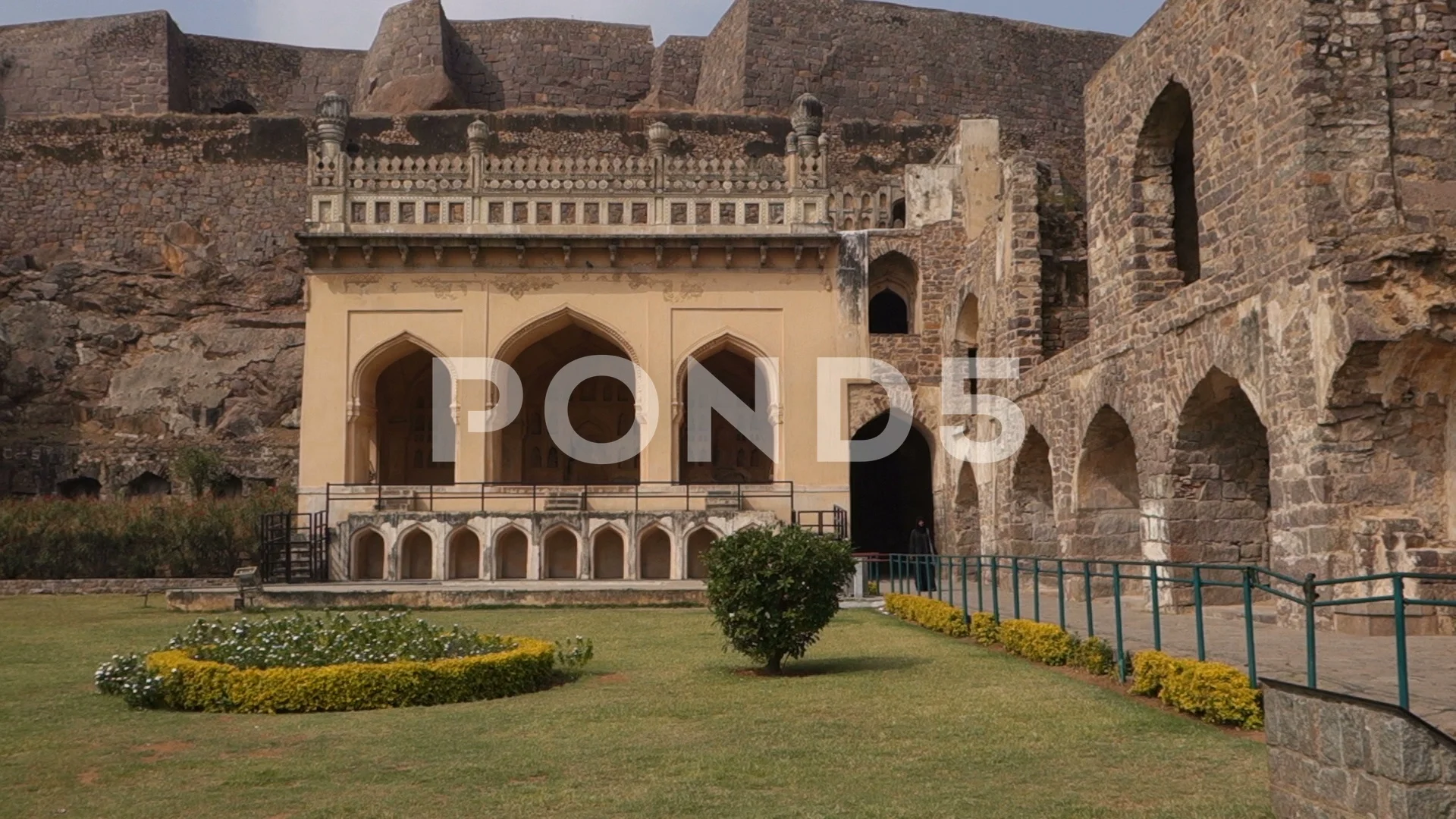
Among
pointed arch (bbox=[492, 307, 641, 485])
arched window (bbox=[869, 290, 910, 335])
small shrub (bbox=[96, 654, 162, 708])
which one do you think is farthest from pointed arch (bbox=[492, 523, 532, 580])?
small shrub (bbox=[96, 654, 162, 708])

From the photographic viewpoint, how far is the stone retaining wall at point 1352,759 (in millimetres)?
4184

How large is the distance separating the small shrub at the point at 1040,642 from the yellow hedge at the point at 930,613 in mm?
1499

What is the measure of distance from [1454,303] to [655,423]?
40.0ft

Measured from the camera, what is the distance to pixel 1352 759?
4.42m

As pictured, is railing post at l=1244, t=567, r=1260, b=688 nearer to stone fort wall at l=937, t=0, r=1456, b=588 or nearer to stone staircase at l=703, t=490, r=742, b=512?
stone fort wall at l=937, t=0, r=1456, b=588

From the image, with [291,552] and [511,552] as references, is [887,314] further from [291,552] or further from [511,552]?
[291,552]

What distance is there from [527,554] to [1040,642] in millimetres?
10654

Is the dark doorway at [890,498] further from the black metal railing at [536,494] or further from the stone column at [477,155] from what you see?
the stone column at [477,155]

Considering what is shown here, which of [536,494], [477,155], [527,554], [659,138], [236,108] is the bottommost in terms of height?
[527,554]

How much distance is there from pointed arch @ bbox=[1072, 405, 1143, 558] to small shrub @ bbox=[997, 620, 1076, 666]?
17.9ft

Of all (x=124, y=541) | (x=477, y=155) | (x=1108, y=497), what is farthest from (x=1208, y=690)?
(x=124, y=541)

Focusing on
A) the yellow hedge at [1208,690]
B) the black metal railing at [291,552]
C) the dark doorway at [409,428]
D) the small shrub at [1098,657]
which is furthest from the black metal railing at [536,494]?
the yellow hedge at [1208,690]

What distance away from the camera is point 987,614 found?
445 inches

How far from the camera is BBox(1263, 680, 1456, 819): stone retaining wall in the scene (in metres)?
4.18
